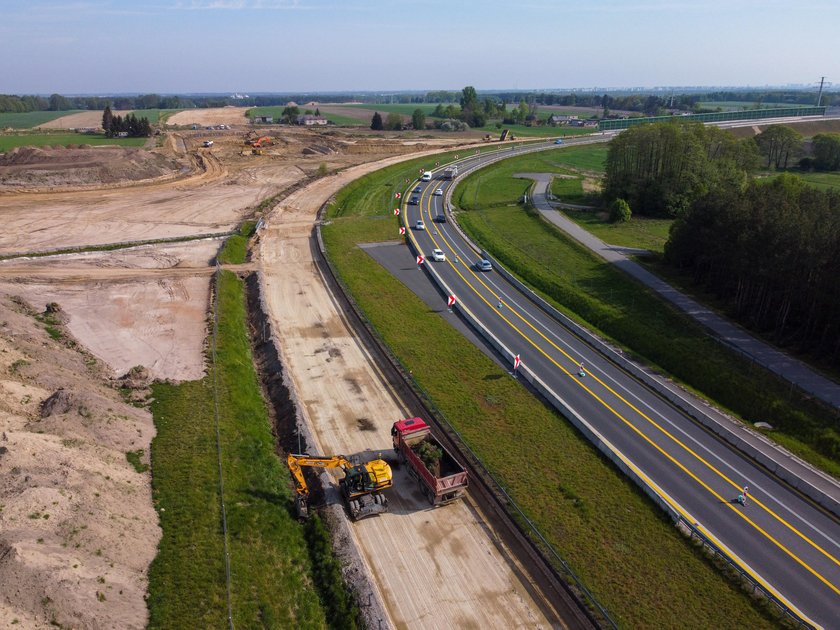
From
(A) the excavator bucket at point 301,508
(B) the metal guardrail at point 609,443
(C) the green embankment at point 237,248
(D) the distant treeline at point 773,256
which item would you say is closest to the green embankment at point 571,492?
(B) the metal guardrail at point 609,443

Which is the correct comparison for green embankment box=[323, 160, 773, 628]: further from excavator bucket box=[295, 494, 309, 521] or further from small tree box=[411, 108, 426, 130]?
small tree box=[411, 108, 426, 130]

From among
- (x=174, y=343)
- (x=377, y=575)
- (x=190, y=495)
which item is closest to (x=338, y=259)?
(x=174, y=343)

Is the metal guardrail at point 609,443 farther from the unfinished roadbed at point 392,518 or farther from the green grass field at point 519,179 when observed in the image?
the green grass field at point 519,179

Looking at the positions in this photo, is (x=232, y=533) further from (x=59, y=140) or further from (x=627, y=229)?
(x=59, y=140)

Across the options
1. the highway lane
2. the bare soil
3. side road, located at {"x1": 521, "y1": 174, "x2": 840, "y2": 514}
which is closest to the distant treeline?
side road, located at {"x1": 521, "y1": 174, "x2": 840, "y2": 514}

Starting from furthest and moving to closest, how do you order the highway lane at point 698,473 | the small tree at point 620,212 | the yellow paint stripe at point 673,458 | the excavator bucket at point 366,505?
1. the small tree at point 620,212
2. the excavator bucket at point 366,505
3. the yellow paint stripe at point 673,458
4. the highway lane at point 698,473

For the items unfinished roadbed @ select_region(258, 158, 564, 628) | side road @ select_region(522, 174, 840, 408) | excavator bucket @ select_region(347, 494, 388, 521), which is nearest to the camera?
unfinished roadbed @ select_region(258, 158, 564, 628)
